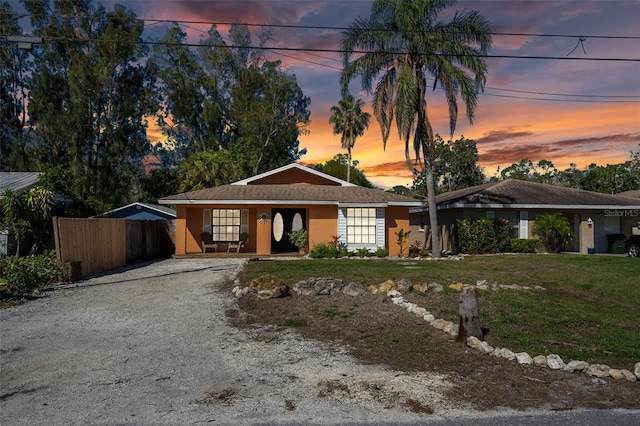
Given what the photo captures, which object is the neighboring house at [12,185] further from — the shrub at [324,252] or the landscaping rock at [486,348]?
the landscaping rock at [486,348]

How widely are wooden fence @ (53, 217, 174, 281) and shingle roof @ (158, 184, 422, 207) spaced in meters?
2.19

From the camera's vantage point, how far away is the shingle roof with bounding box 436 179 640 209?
24.7 m

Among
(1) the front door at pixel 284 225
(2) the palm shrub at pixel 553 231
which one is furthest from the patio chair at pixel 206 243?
(2) the palm shrub at pixel 553 231

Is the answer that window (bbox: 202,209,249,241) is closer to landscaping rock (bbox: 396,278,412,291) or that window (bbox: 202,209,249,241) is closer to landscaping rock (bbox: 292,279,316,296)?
landscaping rock (bbox: 292,279,316,296)

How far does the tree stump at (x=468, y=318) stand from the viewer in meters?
6.97

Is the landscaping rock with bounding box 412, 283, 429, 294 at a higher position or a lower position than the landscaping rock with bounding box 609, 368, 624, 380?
higher

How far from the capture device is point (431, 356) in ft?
20.9

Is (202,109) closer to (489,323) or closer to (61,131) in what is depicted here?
(61,131)

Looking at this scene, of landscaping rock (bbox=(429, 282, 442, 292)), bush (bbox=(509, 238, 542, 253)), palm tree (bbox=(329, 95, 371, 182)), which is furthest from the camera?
palm tree (bbox=(329, 95, 371, 182))

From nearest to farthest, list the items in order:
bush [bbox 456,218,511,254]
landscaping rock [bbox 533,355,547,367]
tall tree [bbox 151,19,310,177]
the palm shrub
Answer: landscaping rock [bbox 533,355,547,367] → bush [bbox 456,218,511,254] → the palm shrub → tall tree [bbox 151,19,310,177]

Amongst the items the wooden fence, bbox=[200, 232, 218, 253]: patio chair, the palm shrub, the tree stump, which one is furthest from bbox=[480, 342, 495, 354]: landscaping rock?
the palm shrub

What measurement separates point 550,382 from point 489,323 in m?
2.65

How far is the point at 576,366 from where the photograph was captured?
5.87 metres

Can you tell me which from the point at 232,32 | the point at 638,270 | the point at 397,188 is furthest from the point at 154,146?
the point at 638,270
